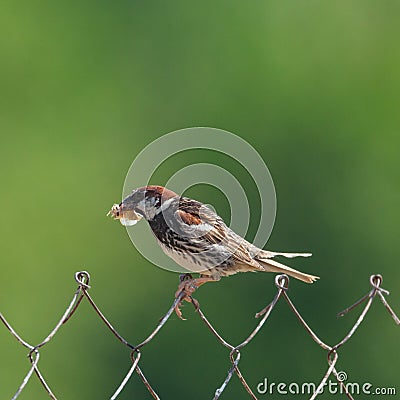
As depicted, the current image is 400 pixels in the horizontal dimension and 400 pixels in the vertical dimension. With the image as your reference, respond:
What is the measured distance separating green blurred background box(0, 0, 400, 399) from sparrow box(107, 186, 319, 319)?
563 centimetres

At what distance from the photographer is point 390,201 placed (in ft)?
42.2

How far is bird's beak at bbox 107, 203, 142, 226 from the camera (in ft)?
9.96

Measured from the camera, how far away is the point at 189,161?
1218 cm

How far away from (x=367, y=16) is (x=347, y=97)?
1606mm

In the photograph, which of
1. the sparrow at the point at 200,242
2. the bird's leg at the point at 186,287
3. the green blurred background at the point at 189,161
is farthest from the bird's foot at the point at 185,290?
the green blurred background at the point at 189,161

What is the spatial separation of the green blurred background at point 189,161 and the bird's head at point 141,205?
5936mm

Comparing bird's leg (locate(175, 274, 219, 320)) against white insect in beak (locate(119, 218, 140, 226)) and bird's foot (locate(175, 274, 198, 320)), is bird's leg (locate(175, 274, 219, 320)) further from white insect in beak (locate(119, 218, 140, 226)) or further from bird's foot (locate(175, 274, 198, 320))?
white insect in beak (locate(119, 218, 140, 226))

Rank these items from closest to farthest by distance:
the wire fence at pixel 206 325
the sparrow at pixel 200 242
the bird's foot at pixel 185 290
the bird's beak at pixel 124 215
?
the wire fence at pixel 206 325, the bird's foot at pixel 185 290, the bird's beak at pixel 124 215, the sparrow at pixel 200 242

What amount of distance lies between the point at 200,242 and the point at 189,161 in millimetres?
8618

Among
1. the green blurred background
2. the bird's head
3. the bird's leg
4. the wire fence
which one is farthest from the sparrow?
the green blurred background

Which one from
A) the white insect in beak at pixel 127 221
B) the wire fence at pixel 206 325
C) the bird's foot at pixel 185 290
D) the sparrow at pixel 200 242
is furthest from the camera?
the sparrow at pixel 200 242

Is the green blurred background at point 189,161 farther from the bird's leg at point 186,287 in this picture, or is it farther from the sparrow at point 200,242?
the bird's leg at point 186,287

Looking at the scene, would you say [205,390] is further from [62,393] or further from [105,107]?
[105,107]

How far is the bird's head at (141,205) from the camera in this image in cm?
311
